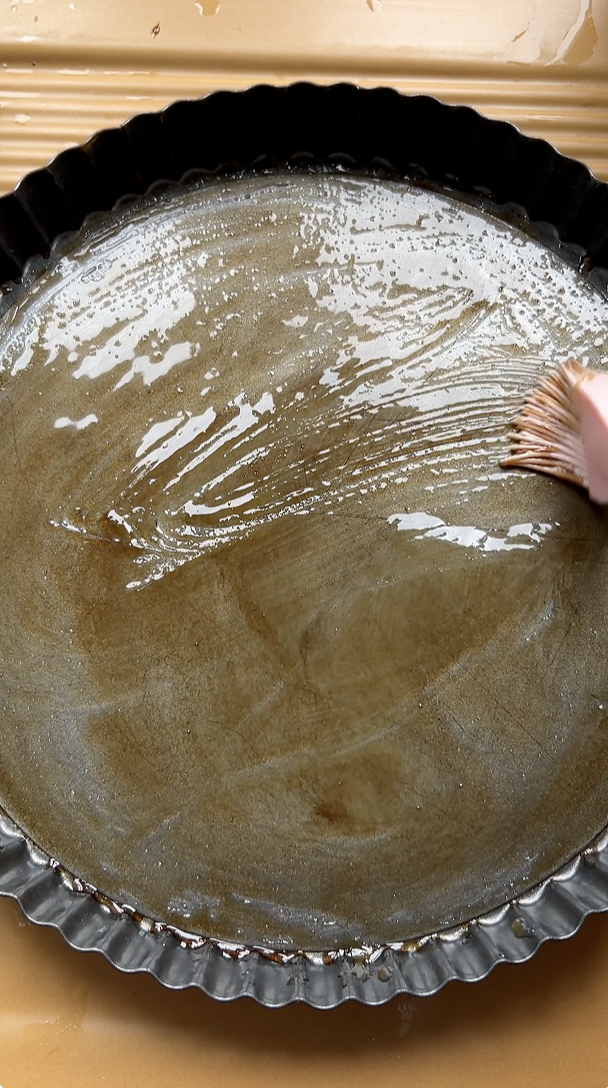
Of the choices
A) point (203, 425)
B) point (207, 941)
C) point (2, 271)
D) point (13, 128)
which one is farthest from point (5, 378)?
point (207, 941)

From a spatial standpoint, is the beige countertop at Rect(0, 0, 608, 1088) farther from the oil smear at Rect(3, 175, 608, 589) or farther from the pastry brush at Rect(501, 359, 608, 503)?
the pastry brush at Rect(501, 359, 608, 503)

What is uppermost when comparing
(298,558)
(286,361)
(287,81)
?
(287,81)

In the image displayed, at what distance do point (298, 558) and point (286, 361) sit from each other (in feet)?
0.92

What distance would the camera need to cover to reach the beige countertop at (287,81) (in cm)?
101

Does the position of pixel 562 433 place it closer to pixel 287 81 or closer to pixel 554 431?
pixel 554 431

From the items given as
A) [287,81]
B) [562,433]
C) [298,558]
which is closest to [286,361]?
[298,558]

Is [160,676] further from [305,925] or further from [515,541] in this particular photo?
[515,541]

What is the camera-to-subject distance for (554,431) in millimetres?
1109

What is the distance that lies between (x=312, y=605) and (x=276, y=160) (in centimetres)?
69

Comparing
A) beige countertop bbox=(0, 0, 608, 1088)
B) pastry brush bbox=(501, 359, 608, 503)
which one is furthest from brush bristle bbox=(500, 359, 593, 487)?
beige countertop bbox=(0, 0, 608, 1088)

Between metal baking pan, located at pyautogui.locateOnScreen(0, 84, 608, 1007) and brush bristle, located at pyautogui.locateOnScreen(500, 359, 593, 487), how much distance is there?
3 cm

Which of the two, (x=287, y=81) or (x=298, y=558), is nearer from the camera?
(x=298, y=558)

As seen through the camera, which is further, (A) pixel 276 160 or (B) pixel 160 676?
(A) pixel 276 160

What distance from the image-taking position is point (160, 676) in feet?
3.46
